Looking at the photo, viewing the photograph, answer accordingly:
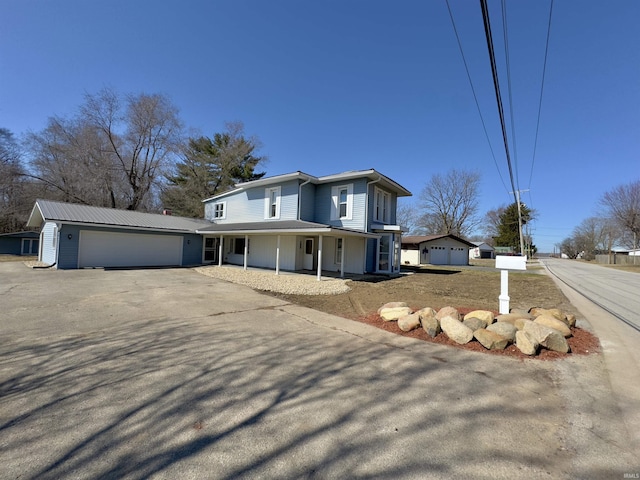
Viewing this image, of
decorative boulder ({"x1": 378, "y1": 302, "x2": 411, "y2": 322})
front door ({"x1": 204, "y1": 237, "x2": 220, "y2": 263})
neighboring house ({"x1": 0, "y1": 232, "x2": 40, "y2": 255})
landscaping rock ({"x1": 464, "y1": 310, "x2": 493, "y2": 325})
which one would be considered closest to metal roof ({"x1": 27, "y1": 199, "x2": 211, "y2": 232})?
front door ({"x1": 204, "y1": 237, "x2": 220, "y2": 263})

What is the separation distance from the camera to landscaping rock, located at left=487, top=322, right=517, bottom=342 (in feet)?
15.9

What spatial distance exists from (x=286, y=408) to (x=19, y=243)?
33460 mm

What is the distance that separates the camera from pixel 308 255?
17.6 metres

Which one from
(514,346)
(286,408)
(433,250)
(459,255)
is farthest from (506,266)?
(459,255)

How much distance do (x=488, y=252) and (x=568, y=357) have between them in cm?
5827

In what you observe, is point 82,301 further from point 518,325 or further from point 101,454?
point 518,325

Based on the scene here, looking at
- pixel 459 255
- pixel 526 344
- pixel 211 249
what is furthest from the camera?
pixel 459 255

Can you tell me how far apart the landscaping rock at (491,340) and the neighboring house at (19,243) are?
3315cm

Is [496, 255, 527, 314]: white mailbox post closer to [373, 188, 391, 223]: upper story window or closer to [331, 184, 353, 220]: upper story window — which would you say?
[331, 184, 353, 220]: upper story window

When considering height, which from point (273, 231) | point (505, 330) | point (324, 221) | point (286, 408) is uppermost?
point (324, 221)

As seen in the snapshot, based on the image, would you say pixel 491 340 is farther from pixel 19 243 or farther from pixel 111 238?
pixel 19 243

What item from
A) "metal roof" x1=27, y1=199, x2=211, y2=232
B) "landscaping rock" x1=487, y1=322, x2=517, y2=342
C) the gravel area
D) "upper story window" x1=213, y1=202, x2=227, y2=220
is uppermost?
"upper story window" x1=213, y1=202, x2=227, y2=220

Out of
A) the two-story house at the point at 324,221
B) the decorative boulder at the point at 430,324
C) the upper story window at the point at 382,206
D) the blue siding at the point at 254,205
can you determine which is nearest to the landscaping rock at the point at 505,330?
the decorative boulder at the point at 430,324

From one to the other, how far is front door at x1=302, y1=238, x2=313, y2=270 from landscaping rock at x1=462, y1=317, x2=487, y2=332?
41.0 feet
